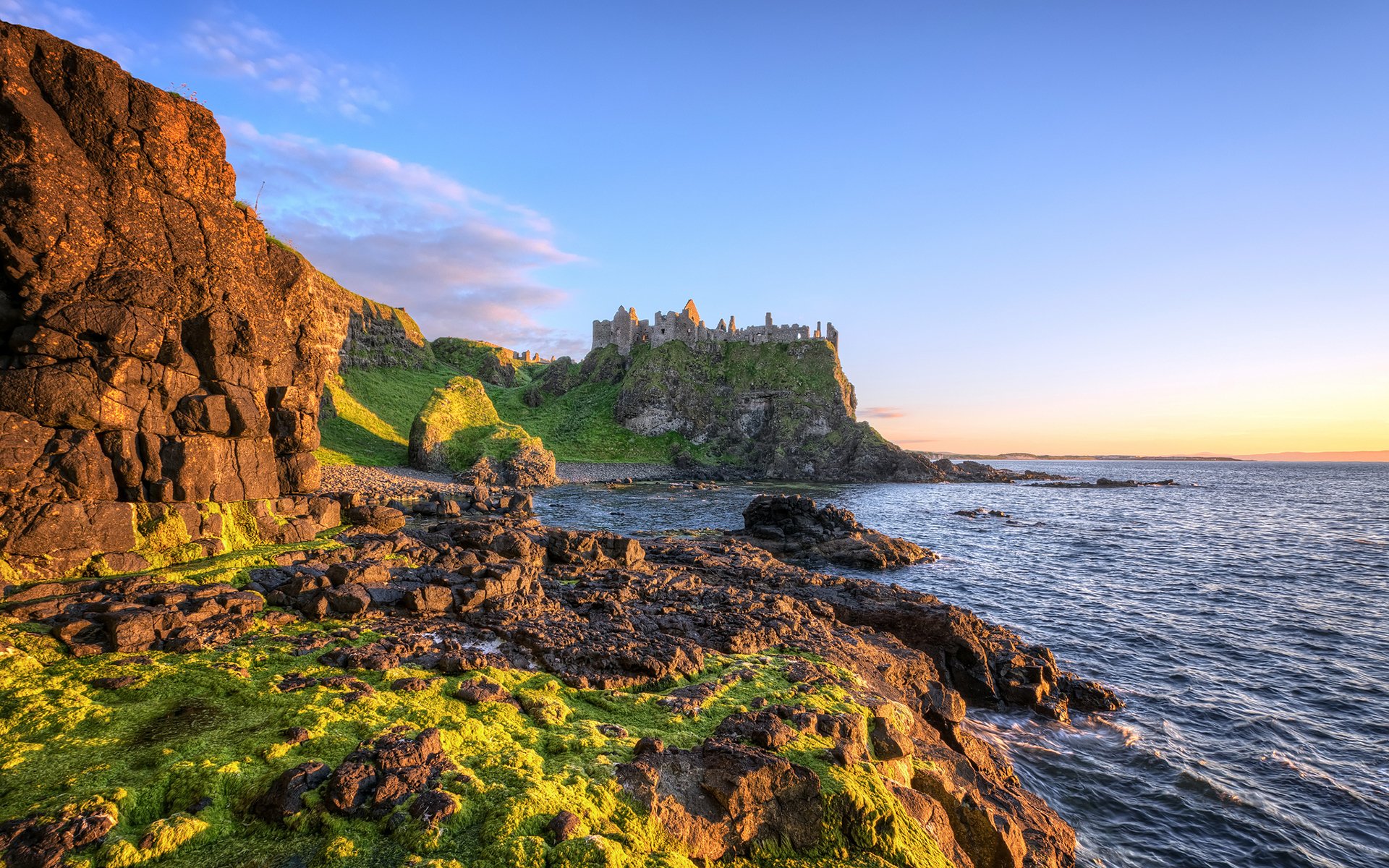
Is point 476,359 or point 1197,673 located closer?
point 1197,673

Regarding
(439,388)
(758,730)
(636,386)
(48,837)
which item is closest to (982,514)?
(758,730)

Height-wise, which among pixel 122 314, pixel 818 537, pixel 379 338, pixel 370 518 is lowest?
pixel 818 537

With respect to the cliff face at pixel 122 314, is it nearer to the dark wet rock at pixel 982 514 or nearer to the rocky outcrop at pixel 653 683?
the rocky outcrop at pixel 653 683

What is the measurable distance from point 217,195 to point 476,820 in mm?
20517

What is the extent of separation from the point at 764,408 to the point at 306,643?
10927cm

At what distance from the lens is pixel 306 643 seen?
35.1 feet

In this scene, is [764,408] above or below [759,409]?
above

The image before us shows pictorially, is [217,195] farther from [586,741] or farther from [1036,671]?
[1036,671]

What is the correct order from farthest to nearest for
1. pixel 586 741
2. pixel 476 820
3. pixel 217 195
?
pixel 217 195 < pixel 586 741 < pixel 476 820

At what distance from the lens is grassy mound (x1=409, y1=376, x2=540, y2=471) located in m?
66.2

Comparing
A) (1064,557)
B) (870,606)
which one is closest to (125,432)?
(870,606)

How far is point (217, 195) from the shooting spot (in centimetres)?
1792

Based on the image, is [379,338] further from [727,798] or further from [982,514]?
[727,798]

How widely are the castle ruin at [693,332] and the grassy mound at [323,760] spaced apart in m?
117
